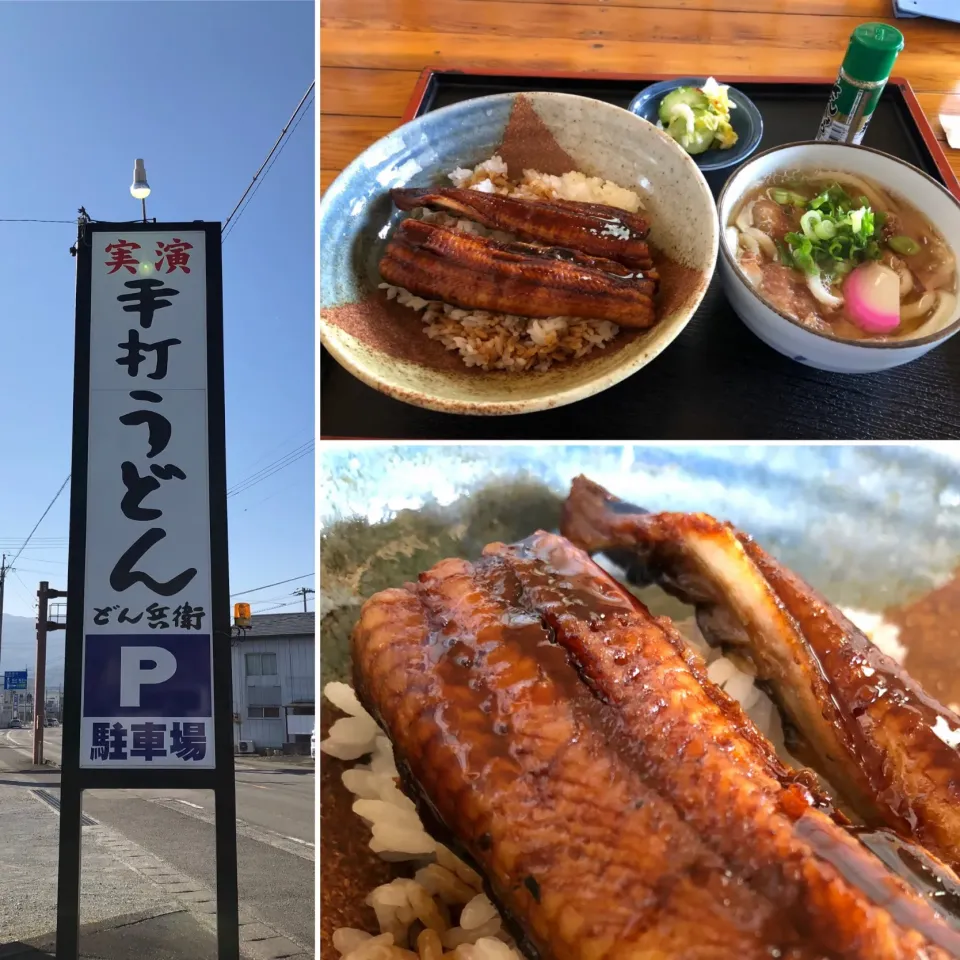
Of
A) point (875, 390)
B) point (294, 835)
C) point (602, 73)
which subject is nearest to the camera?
point (294, 835)

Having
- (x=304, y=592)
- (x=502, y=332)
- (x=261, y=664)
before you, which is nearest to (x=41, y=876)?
(x=261, y=664)

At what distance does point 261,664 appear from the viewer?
0.99 meters

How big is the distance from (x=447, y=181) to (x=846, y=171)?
2.00ft

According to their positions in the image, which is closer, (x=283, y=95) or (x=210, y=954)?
(x=210, y=954)

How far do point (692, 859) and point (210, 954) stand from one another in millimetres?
714

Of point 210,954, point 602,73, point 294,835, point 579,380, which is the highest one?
point 602,73

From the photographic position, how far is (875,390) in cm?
107

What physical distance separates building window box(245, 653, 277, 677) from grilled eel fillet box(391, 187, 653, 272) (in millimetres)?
671

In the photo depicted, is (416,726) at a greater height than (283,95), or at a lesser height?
lesser

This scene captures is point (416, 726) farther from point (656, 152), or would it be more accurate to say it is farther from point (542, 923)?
point (656, 152)

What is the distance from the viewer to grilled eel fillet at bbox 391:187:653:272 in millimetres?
1079

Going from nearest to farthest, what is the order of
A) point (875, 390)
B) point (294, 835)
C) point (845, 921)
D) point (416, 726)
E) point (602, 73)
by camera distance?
point (845, 921)
point (416, 726)
point (294, 835)
point (875, 390)
point (602, 73)

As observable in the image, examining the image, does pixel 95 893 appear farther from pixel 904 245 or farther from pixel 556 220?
pixel 904 245

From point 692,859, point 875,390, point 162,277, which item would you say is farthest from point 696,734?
point 162,277
